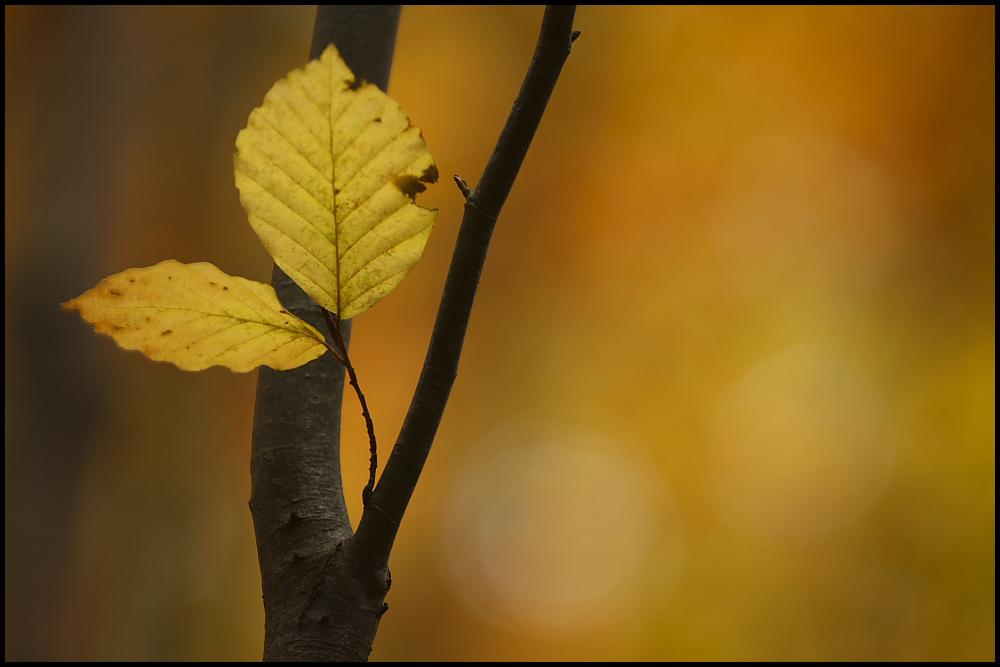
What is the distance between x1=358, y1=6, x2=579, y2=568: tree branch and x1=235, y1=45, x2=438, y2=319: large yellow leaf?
17 millimetres

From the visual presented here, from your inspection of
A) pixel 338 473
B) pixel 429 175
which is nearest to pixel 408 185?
pixel 429 175

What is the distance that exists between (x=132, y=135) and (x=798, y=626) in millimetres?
3157

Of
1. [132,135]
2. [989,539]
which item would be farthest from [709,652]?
[132,135]

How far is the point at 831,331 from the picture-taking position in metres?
2.86

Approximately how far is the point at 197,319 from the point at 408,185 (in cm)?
8

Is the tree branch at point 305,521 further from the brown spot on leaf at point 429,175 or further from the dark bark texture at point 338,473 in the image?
the brown spot on leaf at point 429,175

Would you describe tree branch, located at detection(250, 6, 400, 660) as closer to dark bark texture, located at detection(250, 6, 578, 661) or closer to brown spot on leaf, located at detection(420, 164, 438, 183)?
dark bark texture, located at detection(250, 6, 578, 661)

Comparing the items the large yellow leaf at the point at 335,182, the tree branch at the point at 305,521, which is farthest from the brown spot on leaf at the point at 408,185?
the tree branch at the point at 305,521

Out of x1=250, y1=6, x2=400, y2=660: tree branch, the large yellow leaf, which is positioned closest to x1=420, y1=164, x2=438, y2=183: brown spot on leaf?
the large yellow leaf

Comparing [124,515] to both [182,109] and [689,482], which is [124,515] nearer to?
[182,109]

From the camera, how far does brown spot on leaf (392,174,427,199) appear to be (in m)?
0.21

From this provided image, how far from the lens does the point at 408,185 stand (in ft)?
0.70

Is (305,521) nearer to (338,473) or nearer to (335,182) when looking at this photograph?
(338,473)

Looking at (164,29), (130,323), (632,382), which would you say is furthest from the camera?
(632,382)
